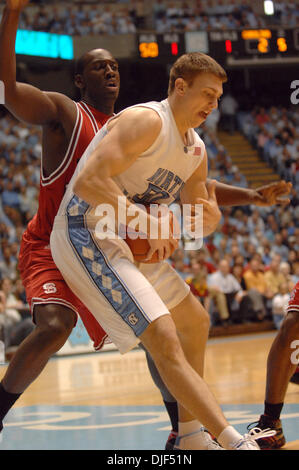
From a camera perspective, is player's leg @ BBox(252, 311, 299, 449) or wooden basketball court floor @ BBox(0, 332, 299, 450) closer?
player's leg @ BBox(252, 311, 299, 449)

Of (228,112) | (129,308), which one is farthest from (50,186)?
(228,112)

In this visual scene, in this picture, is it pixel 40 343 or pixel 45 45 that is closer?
pixel 40 343

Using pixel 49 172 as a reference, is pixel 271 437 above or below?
below

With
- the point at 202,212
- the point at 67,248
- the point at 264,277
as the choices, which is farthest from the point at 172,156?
the point at 264,277

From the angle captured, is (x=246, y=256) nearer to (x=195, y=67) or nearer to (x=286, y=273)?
(x=286, y=273)

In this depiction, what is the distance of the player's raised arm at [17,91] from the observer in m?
3.37

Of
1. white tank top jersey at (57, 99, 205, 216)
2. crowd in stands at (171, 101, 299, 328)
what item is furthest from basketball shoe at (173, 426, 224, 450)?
crowd in stands at (171, 101, 299, 328)

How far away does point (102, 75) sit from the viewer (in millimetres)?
4102

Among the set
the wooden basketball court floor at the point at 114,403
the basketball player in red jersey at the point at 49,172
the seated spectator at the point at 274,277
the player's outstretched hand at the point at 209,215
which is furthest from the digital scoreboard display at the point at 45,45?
the player's outstretched hand at the point at 209,215

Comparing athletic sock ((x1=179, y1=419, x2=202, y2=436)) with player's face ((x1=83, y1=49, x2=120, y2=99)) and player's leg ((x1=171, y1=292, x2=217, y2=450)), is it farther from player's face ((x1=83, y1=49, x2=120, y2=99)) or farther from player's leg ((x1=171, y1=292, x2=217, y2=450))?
player's face ((x1=83, y1=49, x2=120, y2=99))

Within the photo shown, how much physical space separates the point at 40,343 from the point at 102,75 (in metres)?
1.55

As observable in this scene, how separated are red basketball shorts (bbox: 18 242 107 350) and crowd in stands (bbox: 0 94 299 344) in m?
6.39

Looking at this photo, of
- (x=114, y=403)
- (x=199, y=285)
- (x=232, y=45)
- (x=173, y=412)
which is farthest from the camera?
(x=232, y=45)

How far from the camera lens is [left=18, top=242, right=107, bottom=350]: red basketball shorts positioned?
366 centimetres
